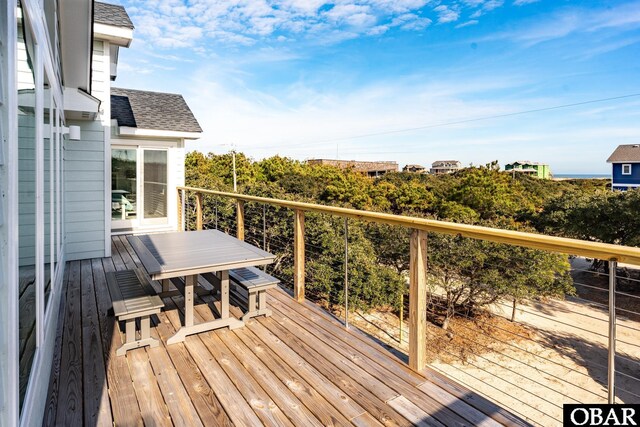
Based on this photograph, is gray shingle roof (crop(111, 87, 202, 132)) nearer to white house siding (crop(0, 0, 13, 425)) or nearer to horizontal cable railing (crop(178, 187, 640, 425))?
horizontal cable railing (crop(178, 187, 640, 425))

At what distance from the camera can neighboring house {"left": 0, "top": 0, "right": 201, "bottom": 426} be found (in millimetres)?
1167

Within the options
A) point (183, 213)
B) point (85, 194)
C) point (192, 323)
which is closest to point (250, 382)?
point (192, 323)

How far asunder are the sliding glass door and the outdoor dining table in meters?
4.09

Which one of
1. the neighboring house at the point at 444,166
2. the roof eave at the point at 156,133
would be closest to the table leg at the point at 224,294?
the roof eave at the point at 156,133

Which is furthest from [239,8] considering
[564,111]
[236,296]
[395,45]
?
[564,111]

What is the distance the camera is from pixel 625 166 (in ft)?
101

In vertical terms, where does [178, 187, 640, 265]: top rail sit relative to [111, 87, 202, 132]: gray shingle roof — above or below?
below

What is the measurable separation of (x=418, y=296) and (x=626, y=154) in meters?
37.9

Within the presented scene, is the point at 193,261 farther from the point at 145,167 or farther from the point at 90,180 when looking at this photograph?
the point at 145,167

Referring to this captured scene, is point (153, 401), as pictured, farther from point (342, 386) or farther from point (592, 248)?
point (592, 248)

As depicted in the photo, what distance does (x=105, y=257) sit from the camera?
5.62 m

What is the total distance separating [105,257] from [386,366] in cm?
486

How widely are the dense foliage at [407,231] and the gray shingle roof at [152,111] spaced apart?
5.89 feet

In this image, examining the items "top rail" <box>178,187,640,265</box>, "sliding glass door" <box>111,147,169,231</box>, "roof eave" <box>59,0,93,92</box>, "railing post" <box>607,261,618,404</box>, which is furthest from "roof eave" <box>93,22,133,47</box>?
"railing post" <box>607,261,618,404</box>
